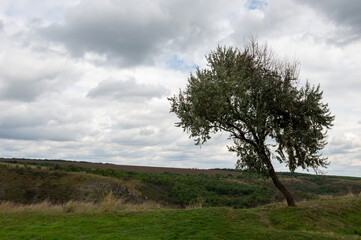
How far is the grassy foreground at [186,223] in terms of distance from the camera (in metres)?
14.9

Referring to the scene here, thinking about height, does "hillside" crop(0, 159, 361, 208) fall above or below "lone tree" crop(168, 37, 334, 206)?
below

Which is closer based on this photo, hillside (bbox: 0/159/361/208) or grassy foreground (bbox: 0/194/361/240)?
grassy foreground (bbox: 0/194/361/240)

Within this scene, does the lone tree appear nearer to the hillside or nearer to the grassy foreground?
the grassy foreground

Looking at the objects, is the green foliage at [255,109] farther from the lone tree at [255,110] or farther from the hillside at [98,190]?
the hillside at [98,190]

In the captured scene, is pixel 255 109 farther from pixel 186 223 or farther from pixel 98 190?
pixel 98 190

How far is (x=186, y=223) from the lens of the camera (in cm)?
1748

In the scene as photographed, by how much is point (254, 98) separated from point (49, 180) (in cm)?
3601

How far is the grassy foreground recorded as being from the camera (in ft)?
48.9

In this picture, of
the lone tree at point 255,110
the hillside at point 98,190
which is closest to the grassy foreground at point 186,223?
the lone tree at point 255,110

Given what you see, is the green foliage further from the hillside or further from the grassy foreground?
the hillside

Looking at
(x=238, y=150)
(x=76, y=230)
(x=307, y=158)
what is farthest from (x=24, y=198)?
(x=307, y=158)

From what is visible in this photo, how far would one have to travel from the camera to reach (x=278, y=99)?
2292 centimetres

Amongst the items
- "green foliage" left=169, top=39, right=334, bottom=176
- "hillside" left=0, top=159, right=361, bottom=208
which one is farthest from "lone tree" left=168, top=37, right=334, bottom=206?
"hillside" left=0, top=159, right=361, bottom=208

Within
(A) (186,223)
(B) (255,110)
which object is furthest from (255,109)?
(A) (186,223)
